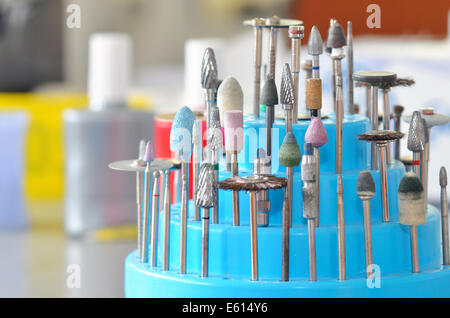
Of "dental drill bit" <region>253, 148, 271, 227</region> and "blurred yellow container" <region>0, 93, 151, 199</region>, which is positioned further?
"blurred yellow container" <region>0, 93, 151, 199</region>

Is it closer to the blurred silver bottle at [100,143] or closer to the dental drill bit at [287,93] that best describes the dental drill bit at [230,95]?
the dental drill bit at [287,93]

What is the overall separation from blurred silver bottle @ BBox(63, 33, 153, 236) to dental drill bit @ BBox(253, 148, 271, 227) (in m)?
0.58

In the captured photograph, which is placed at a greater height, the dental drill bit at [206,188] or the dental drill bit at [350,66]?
the dental drill bit at [350,66]

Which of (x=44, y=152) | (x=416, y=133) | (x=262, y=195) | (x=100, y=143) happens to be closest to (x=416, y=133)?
(x=416, y=133)

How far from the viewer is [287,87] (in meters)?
0.54

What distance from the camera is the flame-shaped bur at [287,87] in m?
0.54

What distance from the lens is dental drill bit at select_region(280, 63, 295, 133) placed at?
0.54 meters

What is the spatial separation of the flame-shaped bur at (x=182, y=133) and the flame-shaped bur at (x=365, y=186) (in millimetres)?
107

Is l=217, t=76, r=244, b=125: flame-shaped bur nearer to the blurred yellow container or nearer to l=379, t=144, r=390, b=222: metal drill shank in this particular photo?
l=379, t=144, r=390, b=222: metal drill shank

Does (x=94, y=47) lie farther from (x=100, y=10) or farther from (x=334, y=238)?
(x=100, y=10)

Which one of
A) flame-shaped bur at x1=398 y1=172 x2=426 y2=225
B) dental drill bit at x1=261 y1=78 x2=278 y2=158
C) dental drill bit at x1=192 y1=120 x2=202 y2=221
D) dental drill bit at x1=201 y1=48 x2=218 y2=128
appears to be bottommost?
flame-shaped bur at x1=398 y1=172 x2=426 y2=225

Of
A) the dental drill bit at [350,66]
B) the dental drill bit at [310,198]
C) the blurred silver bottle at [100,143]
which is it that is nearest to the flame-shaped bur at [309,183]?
the dental drill bit at [310,198]

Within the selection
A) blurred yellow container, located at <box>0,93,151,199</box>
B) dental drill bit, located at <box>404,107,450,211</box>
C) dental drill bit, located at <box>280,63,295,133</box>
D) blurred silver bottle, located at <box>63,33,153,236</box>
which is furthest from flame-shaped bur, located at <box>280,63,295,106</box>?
blurred yellow container, located at <box>0,93,151,199</box>

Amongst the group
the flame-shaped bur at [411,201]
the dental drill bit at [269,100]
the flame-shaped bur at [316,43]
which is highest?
Answer: the flame-shaped bur at [316,43]
